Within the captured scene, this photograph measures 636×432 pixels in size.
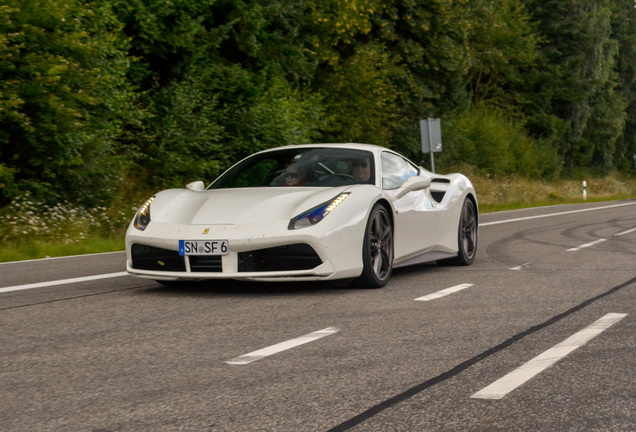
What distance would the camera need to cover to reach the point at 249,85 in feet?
75.1

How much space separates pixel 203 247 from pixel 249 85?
1612 cm

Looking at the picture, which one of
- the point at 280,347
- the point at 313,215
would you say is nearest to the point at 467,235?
the point at 313,215

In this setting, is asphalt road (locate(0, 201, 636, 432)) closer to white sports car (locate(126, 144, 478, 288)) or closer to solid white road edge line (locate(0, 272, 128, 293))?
solid white road edge line (locate(0, 272, 128, 293))

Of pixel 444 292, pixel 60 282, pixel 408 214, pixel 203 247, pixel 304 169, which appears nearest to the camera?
pixel 203 247

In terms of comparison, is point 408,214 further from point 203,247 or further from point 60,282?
point 60,282

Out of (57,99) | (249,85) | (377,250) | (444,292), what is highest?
(249,85)

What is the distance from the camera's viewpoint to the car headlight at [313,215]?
286 inches

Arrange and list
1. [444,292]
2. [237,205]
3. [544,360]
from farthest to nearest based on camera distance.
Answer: [444,292]
[237,205]
[544,360]

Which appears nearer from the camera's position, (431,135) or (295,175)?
(295,175)

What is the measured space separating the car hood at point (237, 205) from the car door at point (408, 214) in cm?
86

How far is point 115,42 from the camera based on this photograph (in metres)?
17.7

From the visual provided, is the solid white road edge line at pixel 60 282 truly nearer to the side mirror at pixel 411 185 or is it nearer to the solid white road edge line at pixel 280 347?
the side mirror at pixel 411 185

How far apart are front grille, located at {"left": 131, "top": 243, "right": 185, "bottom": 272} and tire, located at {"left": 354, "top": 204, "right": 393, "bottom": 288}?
4.99 feet

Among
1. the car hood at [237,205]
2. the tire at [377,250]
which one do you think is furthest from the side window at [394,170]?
the car hood at [237,205]
